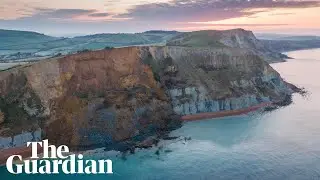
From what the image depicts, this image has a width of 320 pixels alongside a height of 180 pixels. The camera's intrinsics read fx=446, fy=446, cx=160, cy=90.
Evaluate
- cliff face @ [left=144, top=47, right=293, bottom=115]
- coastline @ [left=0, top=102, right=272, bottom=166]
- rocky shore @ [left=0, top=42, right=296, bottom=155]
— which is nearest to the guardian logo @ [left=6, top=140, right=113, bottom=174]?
coastline @ [left=0, top=102, right=272, bottom=166]

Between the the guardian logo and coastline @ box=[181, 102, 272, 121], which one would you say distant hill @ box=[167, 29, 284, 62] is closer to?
coastline @ box=[181, 102, 272, 121]

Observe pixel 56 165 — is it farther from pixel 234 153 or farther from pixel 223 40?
pixel 223 40

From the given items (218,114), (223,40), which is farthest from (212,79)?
(223,40)

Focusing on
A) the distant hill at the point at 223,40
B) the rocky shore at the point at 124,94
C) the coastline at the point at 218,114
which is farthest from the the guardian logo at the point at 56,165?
the distant hill at the point at 223,40

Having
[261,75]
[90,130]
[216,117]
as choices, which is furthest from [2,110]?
[261,75]

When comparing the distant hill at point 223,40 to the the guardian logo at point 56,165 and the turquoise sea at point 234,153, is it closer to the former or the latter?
the turquoise sea at point 234,153

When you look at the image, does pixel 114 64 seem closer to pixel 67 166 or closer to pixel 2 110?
pixel 2 110
